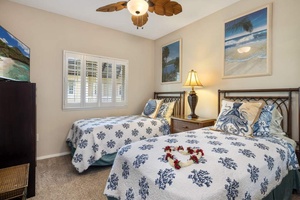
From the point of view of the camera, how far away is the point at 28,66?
2.70 m

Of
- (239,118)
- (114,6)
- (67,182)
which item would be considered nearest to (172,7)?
(114,6)

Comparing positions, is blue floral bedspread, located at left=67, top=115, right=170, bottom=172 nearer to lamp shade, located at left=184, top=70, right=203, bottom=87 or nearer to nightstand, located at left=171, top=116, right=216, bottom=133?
nightstand, located at left=171, top=116, right=216, bottom=133

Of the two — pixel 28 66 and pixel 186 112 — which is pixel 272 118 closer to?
pixel 186 112

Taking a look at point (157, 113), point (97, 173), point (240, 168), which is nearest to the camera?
point (240, 168)

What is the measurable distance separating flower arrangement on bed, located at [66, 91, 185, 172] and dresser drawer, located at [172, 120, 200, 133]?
19 cm

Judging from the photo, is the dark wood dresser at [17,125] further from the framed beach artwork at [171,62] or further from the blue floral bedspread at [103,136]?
the framed beach artwork at [171,62]

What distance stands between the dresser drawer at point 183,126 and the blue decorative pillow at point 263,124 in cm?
87

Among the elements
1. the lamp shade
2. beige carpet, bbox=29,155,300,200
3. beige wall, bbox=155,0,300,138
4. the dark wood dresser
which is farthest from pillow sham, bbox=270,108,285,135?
the dark wood dresser

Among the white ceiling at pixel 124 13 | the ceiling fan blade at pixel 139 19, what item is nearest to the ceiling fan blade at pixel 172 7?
the ceiling fan blade at pixel 139 19

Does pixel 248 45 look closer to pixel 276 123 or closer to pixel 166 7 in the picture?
pixel 276 123

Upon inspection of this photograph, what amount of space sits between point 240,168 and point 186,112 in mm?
2315

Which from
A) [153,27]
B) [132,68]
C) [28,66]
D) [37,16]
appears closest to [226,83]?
[153,27]

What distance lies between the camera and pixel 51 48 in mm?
3014

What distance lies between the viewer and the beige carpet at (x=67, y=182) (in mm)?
1898
